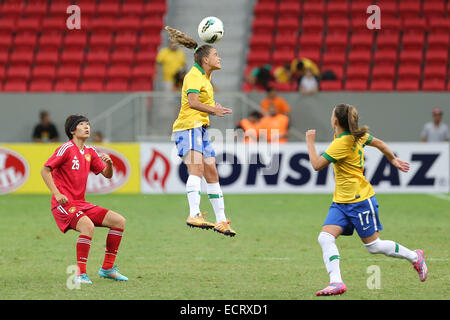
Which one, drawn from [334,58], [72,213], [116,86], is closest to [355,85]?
[334,58]

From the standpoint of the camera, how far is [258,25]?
21.5 m

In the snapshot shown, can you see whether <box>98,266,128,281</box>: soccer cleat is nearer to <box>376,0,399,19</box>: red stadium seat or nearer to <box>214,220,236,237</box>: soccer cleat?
<box>214,220,236,237</box>: soccer cleat

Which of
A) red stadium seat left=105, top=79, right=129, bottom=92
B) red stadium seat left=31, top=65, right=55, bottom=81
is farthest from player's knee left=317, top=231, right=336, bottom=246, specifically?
red stadium seat left=31, top=65, right=55, bottom=81

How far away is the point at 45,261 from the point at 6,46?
13806mm

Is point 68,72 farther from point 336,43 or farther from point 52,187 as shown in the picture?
point 52,187

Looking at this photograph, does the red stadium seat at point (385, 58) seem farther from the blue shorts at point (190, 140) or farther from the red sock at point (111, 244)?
the red sock at point (111, 244)

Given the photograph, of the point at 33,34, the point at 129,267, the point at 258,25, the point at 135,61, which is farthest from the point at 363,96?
the point at 129,267

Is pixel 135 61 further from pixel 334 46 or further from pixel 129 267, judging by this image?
pixel 129 267

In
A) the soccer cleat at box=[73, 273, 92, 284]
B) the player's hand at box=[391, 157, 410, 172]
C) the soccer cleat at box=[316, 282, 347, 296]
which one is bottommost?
the soccer cleat at box=[73, 273, 92, 284]

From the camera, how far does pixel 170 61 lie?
19844mm

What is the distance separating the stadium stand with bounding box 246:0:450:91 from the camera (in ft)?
64.4

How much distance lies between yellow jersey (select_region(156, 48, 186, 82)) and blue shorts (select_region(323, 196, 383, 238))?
13.4 metres

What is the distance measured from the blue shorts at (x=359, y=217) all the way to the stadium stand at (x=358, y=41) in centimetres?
1230

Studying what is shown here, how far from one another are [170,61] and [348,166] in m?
13.5
